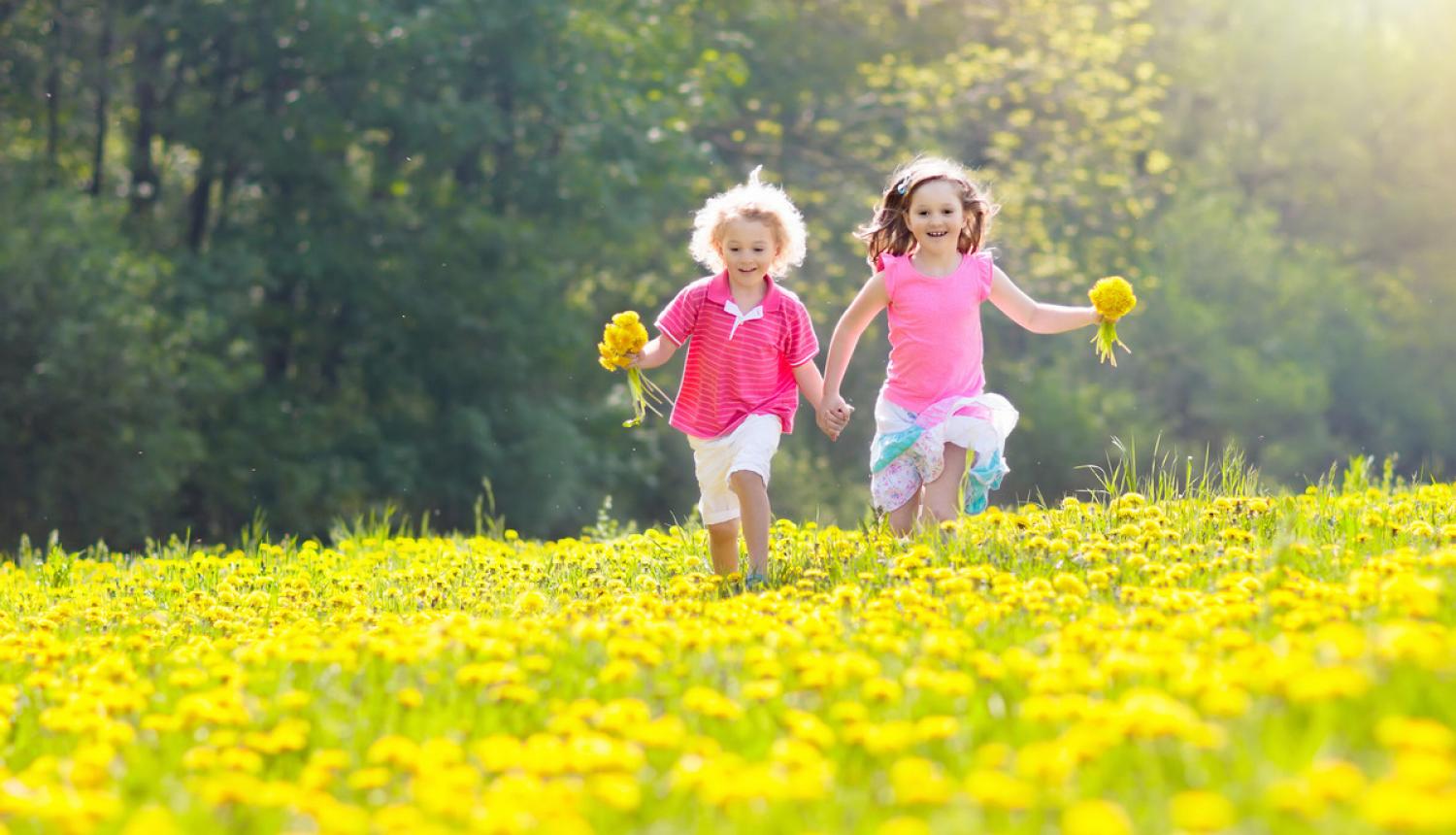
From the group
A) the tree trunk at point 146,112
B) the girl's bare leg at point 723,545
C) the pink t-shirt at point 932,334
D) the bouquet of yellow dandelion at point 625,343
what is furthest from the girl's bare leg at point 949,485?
the tree trunk at point 146,112

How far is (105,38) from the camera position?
702 inches

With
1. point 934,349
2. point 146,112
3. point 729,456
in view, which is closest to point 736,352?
point 729,456

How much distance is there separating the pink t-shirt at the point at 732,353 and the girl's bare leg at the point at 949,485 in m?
0.63

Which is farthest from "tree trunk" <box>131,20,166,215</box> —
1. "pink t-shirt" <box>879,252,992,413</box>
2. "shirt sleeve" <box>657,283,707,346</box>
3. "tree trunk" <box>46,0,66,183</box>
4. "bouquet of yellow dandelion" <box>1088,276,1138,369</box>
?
"bouquet of yellow dandelion" <box>1088,276,1138,369</box>

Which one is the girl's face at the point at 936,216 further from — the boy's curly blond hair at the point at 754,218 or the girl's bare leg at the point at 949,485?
the girl's bare leg at the point at 949,485

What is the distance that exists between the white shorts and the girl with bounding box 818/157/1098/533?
0.25 m

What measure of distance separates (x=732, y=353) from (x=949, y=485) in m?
0.98

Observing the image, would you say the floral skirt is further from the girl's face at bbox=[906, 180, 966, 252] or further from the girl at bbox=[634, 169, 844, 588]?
the girl's face at bbox=[906, 180, 966, 252]

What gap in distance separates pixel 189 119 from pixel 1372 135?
27.7m

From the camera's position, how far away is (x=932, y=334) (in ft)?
21.5

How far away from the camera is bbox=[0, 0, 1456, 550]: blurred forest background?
14977 millimetres

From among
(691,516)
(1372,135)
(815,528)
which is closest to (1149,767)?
(815,528)

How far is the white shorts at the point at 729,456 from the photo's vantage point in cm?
614

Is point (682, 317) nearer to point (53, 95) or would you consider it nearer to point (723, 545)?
point (723, 545)
